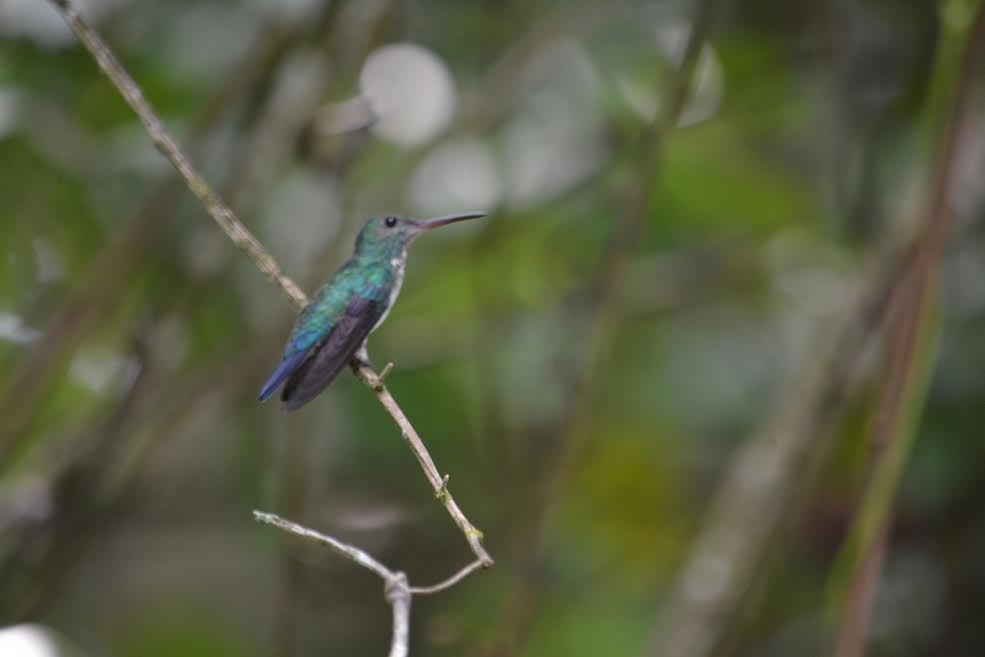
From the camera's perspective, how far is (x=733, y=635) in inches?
115

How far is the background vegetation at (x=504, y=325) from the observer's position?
117 inches

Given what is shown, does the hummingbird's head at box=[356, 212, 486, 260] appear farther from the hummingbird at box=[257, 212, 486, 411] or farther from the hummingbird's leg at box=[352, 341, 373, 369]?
the hummingbird's leg at box=[352, 341, 373, 369]

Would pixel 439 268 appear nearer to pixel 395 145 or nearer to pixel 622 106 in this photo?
pixel 395 145

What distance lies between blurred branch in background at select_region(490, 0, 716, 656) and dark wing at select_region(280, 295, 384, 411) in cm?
78

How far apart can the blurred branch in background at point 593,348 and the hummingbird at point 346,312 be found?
25.7 inches

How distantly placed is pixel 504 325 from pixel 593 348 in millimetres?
729

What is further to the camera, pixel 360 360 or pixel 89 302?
pixel 89 302

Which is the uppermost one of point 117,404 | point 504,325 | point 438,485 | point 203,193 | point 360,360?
point 504,325

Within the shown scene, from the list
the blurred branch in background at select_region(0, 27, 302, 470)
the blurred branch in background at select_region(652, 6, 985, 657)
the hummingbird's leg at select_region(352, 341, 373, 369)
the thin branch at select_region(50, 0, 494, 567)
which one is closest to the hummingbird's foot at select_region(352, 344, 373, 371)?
the hummingbird's leg at select_region(352, 341, 373, 369)

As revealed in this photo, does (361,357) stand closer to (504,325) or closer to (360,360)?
(360,360)

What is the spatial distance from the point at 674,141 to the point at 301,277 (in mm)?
1217

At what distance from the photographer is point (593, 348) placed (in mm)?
2848

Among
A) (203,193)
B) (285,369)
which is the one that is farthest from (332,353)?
(203,193)

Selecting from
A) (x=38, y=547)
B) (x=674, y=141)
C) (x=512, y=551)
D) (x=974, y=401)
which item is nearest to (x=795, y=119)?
(x=674, y=141)
